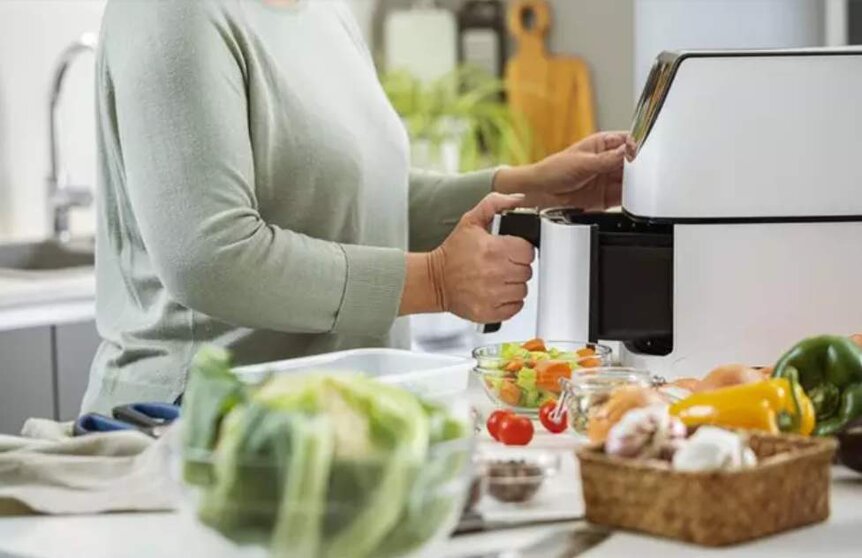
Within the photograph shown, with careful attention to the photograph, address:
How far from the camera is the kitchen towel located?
151 centimetres

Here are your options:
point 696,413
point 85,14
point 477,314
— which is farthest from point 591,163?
point 85,14

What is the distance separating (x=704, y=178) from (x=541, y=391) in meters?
0.32

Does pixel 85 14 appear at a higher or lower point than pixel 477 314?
higher

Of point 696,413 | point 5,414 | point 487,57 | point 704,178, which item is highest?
point 487,57

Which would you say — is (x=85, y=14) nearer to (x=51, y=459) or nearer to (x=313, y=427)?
(x=51, y=459)

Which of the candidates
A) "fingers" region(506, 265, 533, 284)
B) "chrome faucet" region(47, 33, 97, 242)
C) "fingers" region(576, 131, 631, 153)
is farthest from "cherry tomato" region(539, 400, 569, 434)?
"chrome faucet" region(47, 33, 97, 242)

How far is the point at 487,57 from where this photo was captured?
425 cm

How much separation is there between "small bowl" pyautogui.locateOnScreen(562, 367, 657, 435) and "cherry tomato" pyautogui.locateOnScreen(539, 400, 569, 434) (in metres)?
0.03

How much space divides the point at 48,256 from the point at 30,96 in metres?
0.34

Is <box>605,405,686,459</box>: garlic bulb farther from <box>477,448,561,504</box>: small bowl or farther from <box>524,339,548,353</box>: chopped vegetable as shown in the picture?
<box>524,339,548,353</box>: chopped vegetable

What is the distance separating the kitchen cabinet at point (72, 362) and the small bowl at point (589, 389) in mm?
1530

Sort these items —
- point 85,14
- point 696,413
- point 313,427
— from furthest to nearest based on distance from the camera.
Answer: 1. point 85,14
2. point 696,413
3. point 313,427

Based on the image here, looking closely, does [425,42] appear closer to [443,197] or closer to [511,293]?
[443,197]

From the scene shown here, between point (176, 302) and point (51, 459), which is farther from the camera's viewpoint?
point (176, 302)
